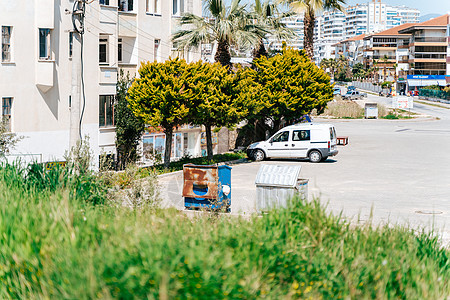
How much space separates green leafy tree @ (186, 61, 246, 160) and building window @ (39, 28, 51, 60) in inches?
265

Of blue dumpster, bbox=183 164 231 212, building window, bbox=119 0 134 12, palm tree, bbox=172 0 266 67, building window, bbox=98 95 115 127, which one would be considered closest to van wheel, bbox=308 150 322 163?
palm tree, bbox=172 0 266 67

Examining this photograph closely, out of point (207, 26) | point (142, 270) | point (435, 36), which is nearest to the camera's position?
point (142, 270)

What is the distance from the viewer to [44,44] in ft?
99.2

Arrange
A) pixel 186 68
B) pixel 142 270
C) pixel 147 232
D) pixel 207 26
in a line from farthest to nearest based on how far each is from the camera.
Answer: pixel 207 26, pixel 186 68, pixel 147 232, pixel 142 270

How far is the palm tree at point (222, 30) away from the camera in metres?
33.2

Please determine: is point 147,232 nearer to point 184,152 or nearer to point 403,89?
point 184,152

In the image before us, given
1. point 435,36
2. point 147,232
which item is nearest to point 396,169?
point 147,232

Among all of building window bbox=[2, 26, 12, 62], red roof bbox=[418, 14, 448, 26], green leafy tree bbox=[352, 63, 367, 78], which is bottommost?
building window bbox=[2, 26, 12, 62]

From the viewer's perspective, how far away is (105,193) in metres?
13.9

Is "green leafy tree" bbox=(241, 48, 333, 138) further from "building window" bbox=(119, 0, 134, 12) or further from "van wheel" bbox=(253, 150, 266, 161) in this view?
"building window" bbox=(119, 0, 134, 12)

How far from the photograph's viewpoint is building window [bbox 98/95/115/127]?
33.8 meters

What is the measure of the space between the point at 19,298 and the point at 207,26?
88.8 feet

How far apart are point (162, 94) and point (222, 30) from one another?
6.80m

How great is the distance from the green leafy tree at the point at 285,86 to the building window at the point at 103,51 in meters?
7.30
